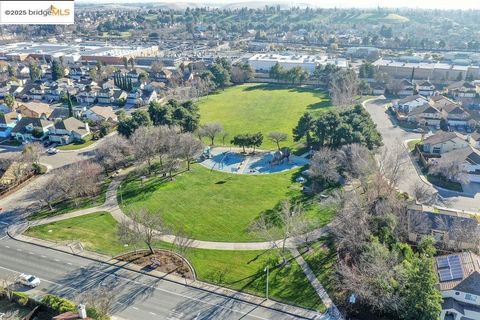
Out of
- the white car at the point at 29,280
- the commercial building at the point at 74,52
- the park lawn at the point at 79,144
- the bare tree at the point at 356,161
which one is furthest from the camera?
the commercial building at the point at 74,52

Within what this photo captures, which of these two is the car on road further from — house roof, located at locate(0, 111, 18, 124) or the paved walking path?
the paved walking path

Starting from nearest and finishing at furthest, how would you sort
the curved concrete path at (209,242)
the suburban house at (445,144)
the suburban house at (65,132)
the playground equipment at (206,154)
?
the curved concrete path at (209,242) < the suburban house at (445,144) < the playground equipment at (206,154) < the suburban house at (65,132)

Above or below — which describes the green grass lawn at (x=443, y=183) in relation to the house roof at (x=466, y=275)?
above

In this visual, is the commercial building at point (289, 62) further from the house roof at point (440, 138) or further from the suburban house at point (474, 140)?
the house roof at point (440, 138)

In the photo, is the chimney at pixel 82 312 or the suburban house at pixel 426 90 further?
the suburban house at pixel 426 90

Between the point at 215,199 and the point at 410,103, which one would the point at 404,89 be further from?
the point at 215,199

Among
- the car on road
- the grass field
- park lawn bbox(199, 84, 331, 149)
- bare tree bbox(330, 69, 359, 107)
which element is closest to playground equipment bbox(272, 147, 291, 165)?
park lawn bbox(199, 84, 331, 149)

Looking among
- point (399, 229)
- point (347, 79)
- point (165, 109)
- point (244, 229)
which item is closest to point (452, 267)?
point (399, 229)

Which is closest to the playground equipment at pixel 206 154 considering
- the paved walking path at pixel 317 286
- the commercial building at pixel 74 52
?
the paved walking path at pixel 317 286
